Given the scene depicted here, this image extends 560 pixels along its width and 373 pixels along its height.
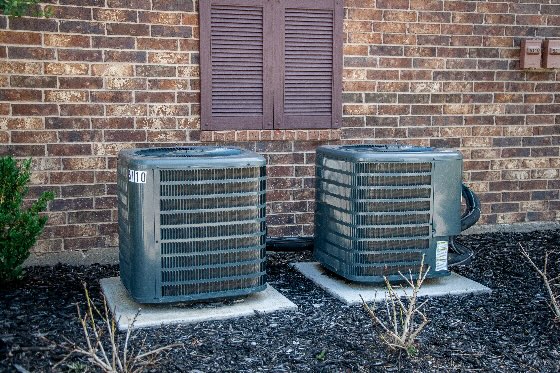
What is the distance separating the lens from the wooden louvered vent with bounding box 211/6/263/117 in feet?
19.4

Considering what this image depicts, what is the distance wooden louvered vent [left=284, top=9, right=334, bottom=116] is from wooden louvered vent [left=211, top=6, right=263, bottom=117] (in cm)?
27

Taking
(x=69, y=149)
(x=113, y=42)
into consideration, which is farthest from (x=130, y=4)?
(x=69, y=149)

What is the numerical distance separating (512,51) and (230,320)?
14.1 feet

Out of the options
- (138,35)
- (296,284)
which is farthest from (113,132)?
(296,284)

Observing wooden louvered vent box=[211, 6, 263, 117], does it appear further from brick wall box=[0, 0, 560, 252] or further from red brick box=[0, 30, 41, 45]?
red brick box=[0, 30, 41, 45]

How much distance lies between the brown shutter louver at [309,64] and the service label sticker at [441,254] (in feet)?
6.02

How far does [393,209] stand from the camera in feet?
15.7

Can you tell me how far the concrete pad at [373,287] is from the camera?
4.75 meters

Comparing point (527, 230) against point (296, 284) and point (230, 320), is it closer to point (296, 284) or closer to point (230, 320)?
point (296, 284)

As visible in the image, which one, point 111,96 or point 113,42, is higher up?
point 113,42

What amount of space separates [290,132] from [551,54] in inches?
111

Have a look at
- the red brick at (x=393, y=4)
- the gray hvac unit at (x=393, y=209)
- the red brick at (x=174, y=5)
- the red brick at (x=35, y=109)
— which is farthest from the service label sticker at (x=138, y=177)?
the red brick at (x=393, y=4)

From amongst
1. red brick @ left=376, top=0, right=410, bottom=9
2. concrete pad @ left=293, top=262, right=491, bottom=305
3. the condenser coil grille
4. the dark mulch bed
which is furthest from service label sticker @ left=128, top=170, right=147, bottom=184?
red brick @ left=376, top=0, right=410, bottom=9

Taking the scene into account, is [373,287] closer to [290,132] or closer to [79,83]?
[290,132]
